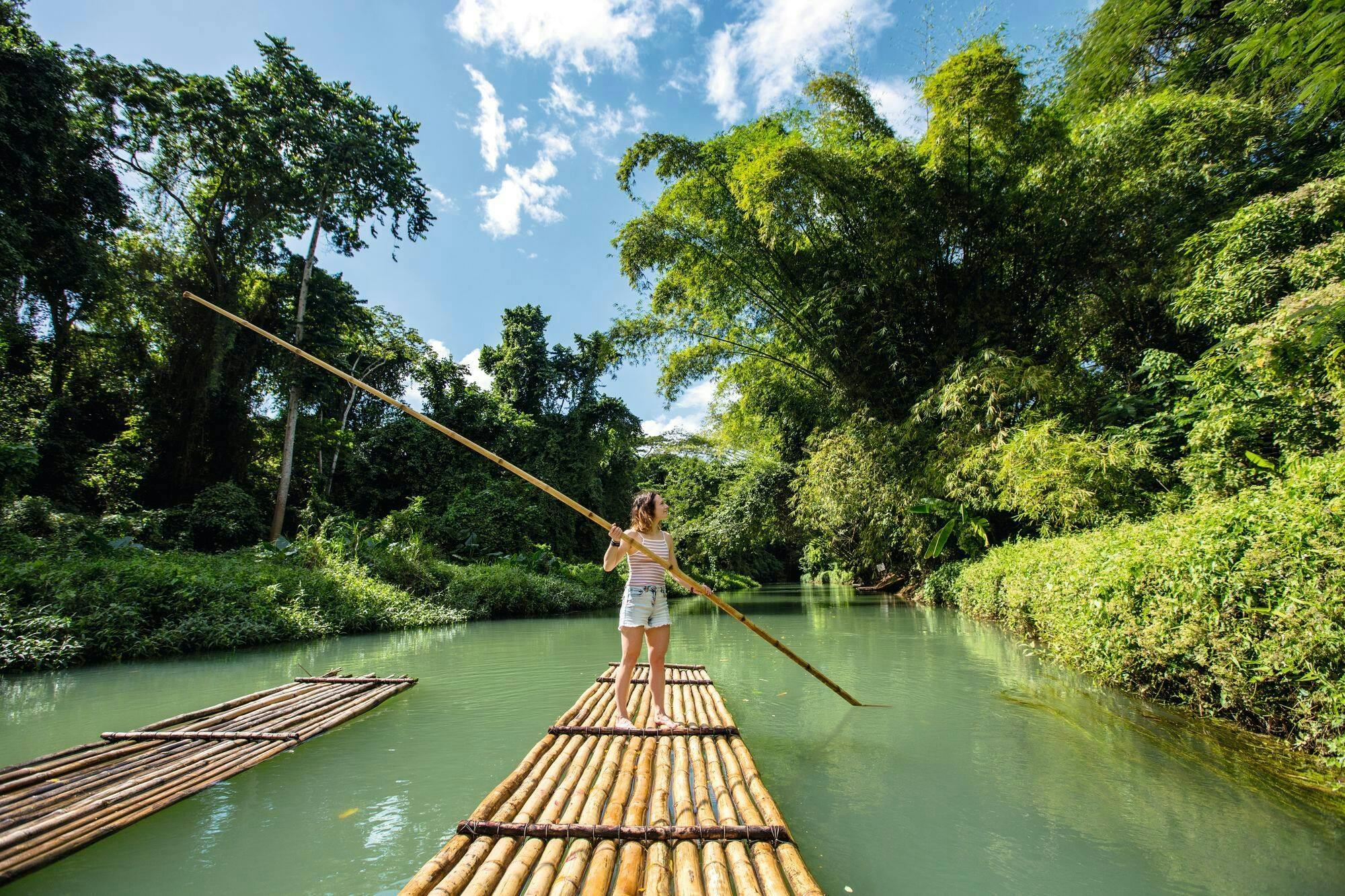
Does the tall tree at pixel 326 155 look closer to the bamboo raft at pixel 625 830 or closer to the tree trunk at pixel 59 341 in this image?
the tree trunk at pixel 59 341

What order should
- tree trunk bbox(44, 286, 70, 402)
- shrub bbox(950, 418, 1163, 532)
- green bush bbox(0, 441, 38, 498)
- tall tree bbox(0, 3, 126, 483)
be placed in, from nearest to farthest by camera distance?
shrub bbox(950, 418, 1163, 532) → green bush bbox(0, 441, 38, 498) → tall tree bbox(0, 3, 126, 483) → tree trunk bbox(44, 286, 70, 402)

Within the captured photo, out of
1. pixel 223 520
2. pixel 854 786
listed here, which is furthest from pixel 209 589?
pixel 854 786

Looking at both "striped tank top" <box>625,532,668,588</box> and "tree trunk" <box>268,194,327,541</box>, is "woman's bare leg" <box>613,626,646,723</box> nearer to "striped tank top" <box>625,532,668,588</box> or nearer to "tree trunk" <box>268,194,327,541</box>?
"striped tank top" <box>625,532,668,588</box>

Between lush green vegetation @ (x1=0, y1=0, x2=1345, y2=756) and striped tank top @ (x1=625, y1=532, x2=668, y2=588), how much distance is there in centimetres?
284

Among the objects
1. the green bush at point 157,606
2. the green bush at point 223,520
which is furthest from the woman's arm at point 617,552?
the green bush at point 223,520

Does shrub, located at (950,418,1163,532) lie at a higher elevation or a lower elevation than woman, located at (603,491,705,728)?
higher

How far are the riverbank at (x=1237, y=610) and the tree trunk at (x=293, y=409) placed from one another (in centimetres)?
1433

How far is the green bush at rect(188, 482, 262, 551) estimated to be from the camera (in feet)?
37.4

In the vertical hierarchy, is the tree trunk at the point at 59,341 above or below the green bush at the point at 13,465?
above

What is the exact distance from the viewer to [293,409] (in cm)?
1360

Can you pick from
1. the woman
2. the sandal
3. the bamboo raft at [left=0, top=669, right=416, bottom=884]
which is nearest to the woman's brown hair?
the woman

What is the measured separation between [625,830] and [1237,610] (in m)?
3.36

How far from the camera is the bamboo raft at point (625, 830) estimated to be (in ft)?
5.18

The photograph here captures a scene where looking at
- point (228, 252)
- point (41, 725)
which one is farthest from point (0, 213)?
point (41, 725)
